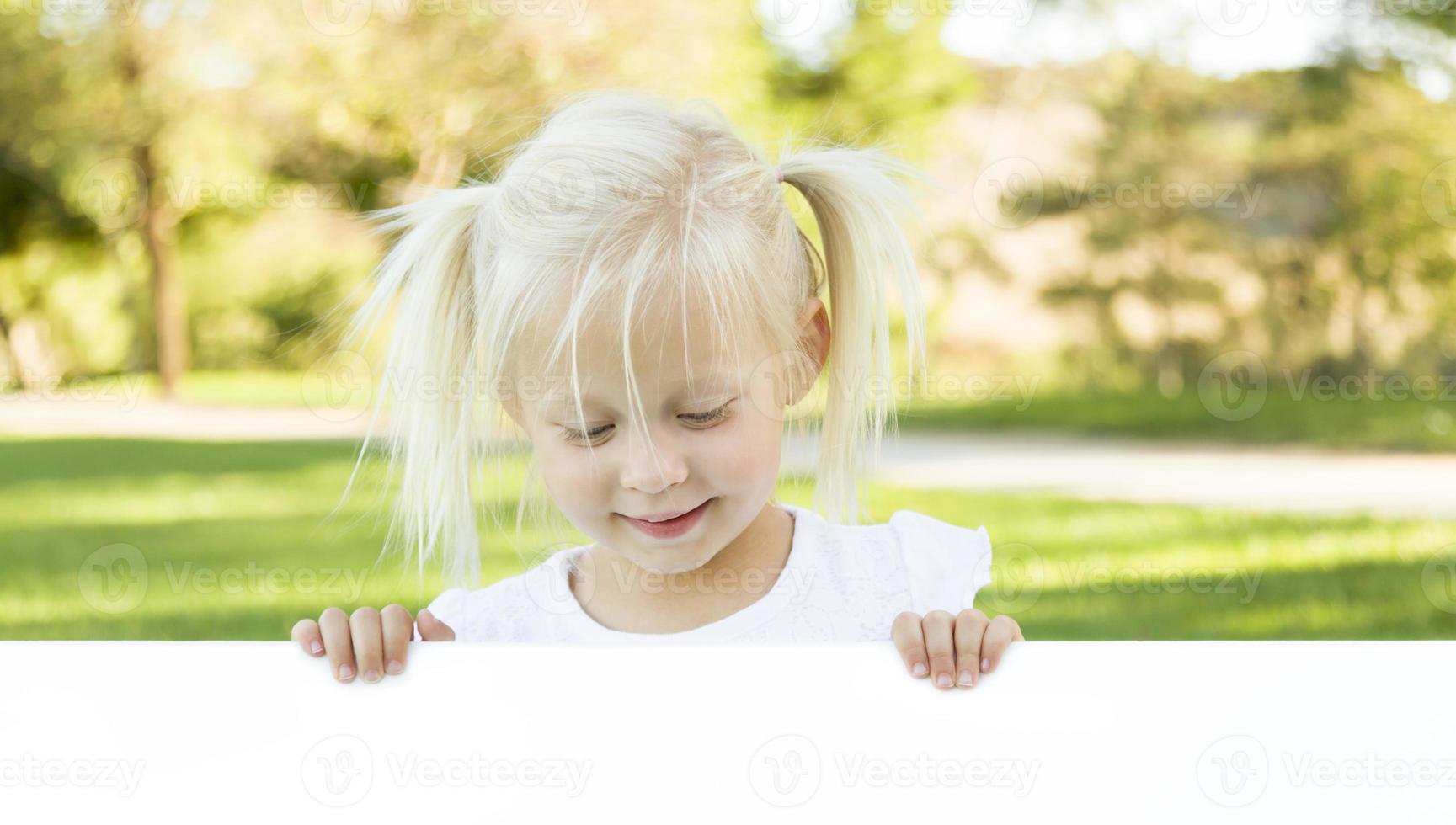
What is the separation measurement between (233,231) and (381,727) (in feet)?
45.7

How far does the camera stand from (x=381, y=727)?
3.30 feet

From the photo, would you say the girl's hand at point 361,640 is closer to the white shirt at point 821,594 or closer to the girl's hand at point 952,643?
the girl's hand at point 952,643

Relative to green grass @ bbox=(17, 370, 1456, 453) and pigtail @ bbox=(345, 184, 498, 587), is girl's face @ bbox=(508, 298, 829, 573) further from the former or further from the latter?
green grass @ bbox=(17, 370, 1456, 453)

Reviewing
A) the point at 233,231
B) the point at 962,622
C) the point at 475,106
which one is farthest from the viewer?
the point at 233,231

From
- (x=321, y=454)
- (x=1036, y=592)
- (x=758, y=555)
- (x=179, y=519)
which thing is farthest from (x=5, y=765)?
(x=321, y=454)

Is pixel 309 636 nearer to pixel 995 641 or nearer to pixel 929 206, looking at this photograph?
pixel 995 641

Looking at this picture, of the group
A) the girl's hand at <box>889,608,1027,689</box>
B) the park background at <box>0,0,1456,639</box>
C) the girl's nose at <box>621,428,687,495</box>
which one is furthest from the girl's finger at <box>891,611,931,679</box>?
the park background at <box>0,0,1456,639</box>

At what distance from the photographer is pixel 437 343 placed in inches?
71.2

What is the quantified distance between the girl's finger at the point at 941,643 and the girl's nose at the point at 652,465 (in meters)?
0.38

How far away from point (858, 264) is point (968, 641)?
778mm

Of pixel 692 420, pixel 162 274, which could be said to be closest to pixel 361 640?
pixel 692 420

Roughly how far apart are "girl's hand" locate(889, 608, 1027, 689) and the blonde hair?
47cm

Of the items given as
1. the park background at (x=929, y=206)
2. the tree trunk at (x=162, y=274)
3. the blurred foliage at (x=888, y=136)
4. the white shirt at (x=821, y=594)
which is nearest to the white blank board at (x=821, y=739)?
the white shirt at (x=821, y=594)

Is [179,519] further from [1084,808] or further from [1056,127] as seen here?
[1056,127]
